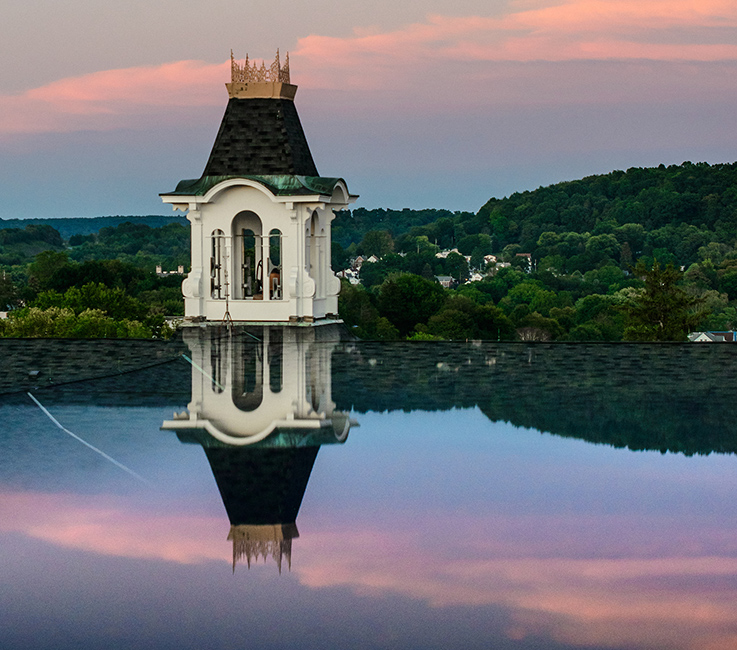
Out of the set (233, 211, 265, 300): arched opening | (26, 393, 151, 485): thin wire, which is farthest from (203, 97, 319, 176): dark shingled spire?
(26, 393, 151, 485): thin wire

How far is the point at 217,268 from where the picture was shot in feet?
97.8

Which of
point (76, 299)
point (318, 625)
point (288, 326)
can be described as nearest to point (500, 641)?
point (318, 625)

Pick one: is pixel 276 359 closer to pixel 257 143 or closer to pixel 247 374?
pixel 247 374

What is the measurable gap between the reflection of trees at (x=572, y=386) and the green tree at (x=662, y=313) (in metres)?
97.8

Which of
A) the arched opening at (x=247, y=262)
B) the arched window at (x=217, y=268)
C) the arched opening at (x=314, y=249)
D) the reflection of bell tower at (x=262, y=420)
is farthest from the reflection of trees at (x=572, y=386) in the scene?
the arched opening at (x=247, y=262)

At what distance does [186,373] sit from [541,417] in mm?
8002

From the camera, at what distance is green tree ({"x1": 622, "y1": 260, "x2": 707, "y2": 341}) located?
120188 millimetres

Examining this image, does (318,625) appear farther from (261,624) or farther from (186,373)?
(186,373)

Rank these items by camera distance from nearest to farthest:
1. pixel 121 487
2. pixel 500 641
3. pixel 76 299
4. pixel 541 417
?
pixel 500 641 → pixel 121 487 → pixel 541 417 → pixel 76 299

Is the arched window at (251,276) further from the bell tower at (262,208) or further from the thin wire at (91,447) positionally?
the thin wire at (91,447)

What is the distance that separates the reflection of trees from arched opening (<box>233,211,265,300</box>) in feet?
18.2

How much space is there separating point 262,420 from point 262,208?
1216 centimetres

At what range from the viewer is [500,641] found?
877cm

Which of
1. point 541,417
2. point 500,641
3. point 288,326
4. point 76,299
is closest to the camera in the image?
point 500,641
